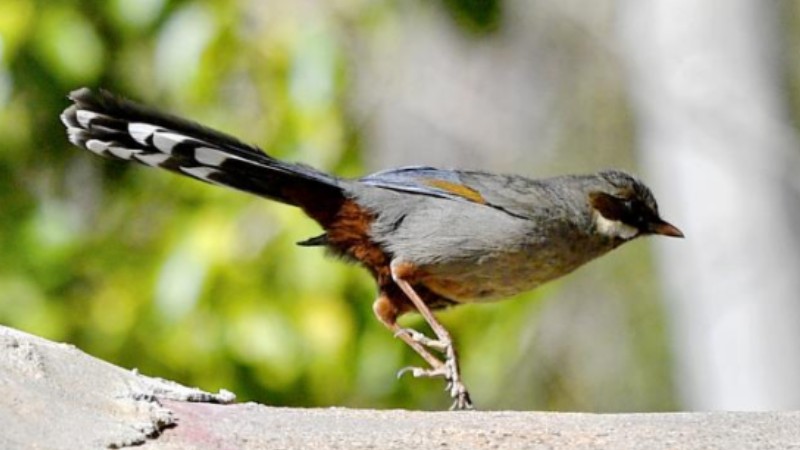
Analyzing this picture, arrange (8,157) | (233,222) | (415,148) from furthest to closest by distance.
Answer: (415,148)
(8,157)
(233,222)

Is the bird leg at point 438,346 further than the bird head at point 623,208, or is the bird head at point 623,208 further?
the bird head at point 623,208

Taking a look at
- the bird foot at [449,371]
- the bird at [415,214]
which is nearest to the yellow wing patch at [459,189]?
the bird at [415,214]

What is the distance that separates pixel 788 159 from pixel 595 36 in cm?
413

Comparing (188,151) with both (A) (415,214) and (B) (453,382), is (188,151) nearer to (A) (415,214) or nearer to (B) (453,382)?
(A) (415,214)

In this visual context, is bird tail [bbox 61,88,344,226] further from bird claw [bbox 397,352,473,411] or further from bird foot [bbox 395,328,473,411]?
bird claw [bbox 397,352,473,411]

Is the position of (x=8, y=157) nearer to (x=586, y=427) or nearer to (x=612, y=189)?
(x=612, y=189)

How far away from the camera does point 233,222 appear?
6.34 metres

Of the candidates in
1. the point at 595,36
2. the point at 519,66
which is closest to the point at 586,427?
the point at 519,66

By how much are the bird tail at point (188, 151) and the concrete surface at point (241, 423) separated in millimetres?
1419

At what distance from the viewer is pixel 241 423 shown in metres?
3.58

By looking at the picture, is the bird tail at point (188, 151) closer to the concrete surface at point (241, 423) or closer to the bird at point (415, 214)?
the bird at point (415, 214)

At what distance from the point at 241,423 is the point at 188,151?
1.72 meters

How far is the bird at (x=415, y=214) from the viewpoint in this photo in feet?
16.7

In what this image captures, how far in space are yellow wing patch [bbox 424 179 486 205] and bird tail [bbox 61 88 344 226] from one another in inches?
13.5
